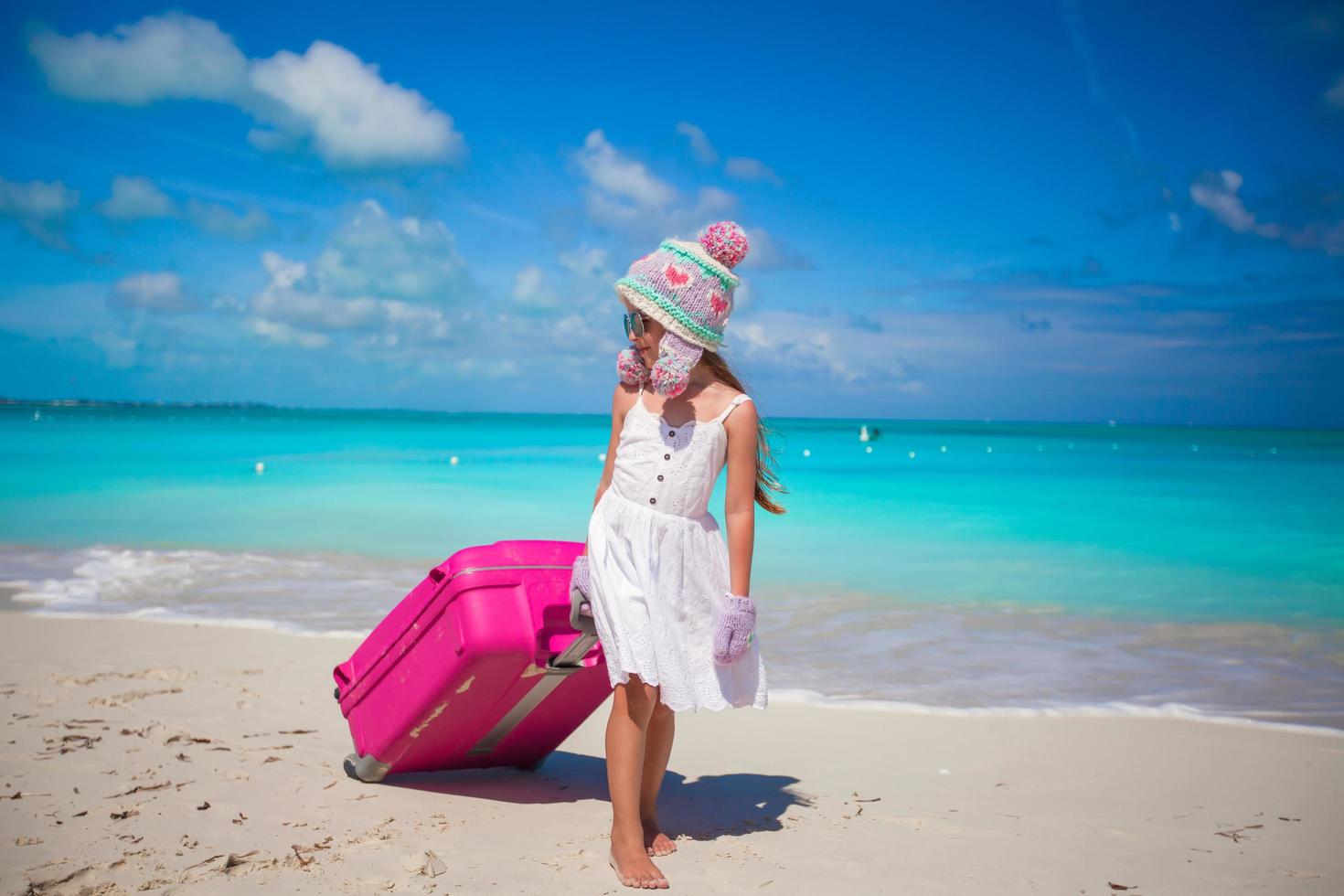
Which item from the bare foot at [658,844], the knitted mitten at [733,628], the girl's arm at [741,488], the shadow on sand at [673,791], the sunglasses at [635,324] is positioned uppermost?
the sunglasses at [635,324]

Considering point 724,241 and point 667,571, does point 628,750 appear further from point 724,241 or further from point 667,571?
point 724,241

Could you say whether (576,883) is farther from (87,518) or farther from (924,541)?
(87,518)

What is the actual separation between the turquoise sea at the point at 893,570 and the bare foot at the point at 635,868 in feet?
8.34

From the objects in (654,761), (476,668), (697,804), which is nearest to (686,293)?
(476,668)

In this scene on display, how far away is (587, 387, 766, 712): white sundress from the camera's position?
2879 mm

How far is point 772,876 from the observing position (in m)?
2.87

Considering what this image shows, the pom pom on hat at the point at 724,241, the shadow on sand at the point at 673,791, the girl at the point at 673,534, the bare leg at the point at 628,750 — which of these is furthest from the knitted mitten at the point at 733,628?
the pom pom on hat at the point at 724,241

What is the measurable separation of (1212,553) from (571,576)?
11.7 meters

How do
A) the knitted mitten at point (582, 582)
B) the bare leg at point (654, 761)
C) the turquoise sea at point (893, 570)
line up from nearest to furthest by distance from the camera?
the knitted mitten at point (582, 582) → the bare leg at point (654, 761) → the turquoise sea at point (893, 570)

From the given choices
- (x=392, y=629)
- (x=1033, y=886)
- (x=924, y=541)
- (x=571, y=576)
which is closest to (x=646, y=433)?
(x=571, y=576)

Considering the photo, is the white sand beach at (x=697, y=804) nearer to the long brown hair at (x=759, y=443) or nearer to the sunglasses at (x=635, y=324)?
the long brown hair at (x=759, y=443)

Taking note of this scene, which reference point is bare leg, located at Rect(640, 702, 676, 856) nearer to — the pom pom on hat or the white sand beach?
the white sand beach

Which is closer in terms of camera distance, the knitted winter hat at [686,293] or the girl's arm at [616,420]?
the knitted winter hat at [686,293]

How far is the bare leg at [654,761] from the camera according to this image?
10.4ft
